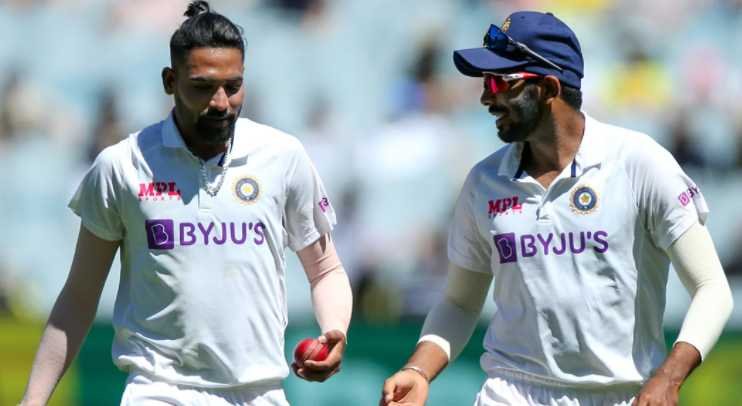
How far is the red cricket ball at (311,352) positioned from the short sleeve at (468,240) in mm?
644

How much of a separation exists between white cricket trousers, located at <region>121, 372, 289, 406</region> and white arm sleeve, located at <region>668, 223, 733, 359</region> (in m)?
1.38

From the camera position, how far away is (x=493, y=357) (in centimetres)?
470

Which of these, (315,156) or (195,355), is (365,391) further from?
(195,355)

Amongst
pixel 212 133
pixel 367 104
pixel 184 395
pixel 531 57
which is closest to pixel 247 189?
pixel 212 133

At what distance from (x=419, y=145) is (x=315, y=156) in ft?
2.53

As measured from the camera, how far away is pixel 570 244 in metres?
4.54

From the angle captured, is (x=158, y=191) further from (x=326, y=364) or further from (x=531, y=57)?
(x=531, y=57)

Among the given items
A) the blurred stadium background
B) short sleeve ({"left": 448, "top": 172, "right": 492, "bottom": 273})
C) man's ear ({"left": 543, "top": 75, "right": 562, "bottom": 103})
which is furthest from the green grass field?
man's ear ({"left": 543, "top": 75, "right": 562, "bottom": 103})

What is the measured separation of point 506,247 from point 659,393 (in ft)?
2.40

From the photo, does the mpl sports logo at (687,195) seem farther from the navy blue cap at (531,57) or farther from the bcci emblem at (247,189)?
the bcci emblem at (247,189)

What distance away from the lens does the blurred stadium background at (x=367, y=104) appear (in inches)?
381

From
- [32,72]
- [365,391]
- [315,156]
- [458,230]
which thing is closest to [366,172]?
[315,156]

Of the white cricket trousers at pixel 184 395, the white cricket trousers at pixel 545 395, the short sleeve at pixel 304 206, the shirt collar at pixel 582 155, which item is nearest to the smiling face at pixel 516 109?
the shirt collar at pixel 582 155

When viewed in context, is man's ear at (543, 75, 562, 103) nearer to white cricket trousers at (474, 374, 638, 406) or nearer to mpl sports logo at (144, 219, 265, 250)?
white cricket trousers at (474, 374, 638, 406)
